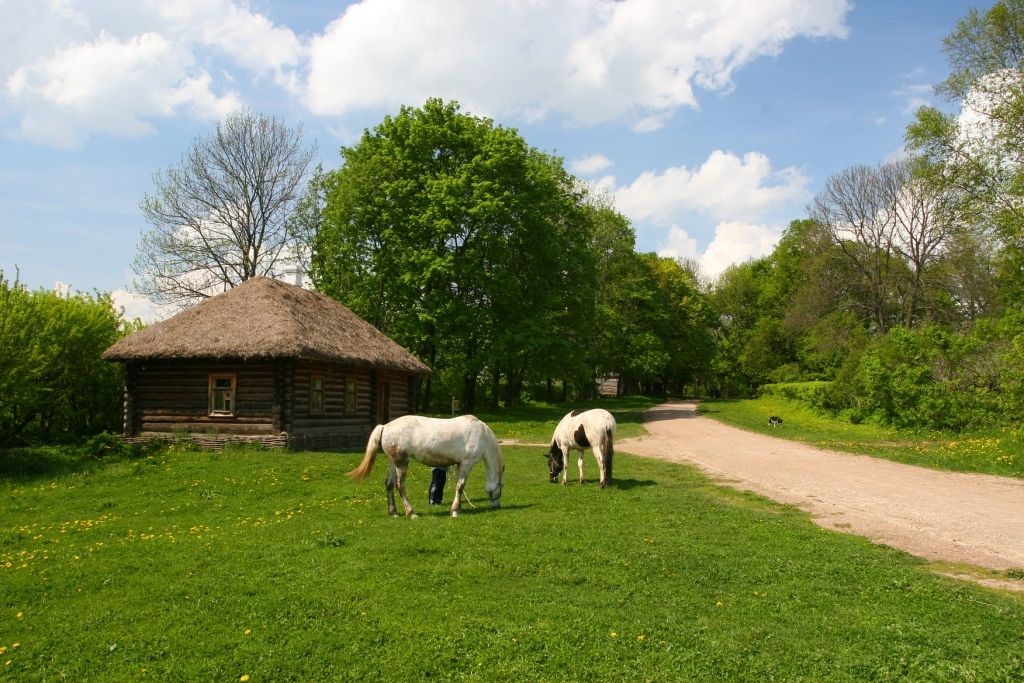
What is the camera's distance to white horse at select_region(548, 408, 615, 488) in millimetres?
14219

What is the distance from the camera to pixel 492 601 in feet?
23.3

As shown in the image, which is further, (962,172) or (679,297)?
(679,297)

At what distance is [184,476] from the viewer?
704 inches

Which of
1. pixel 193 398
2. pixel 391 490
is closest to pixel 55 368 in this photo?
pixel 193 398

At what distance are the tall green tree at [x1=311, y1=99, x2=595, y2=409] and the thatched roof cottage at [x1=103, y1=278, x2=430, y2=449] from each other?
9830mm

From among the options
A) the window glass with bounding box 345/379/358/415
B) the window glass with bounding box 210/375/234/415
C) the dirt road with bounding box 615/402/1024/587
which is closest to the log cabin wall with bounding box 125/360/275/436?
the window glass with bounding box 210/375/234/415

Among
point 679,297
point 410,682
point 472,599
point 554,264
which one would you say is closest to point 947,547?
point 472,599

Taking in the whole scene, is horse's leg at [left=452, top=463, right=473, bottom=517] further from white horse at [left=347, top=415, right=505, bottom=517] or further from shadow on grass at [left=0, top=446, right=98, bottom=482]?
shadow on grass at [left=0, top=446, right=98, bottom=482]

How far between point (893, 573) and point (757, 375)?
6482 centimetres

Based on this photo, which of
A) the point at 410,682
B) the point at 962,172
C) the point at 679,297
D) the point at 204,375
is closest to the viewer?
the point at 410,682

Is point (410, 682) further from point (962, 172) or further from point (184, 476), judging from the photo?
point (962, 172)

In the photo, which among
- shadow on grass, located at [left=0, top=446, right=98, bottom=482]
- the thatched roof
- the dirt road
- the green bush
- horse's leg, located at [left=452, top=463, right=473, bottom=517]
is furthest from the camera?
the green bush

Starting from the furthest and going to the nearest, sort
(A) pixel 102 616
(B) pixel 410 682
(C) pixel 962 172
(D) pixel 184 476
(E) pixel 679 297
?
1. (E) pixel 679 297
2. (C) pixel 962 172
3. (D) pixel 184 476
4. (A) pixel 102 616
5. (B) pixel 410 682

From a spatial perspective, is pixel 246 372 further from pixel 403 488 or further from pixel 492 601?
pixel 492 601
